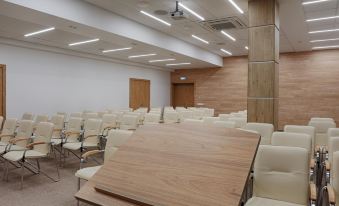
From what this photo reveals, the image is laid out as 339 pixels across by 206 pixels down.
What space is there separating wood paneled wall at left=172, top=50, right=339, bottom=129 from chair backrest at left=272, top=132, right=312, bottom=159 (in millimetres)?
10034

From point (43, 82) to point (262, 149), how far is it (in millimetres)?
9552

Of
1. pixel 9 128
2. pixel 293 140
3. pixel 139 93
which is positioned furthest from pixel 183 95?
pixel 293 140

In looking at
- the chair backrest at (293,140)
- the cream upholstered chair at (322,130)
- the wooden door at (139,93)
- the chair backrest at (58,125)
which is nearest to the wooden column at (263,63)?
the cream upholstered chair at (322,130)

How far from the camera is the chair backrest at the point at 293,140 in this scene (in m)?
3.34

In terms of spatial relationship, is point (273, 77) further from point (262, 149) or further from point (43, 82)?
point (43, 82)

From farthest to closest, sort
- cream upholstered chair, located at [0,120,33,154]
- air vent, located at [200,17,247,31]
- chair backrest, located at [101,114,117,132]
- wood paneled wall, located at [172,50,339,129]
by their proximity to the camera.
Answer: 1. wood paneled wall, located at [172,50,339,129]
2. air vent, located at [200,17,247,31]
3. chair backrest, located at [101,114,117,132]
4. cream upholstered chair, located at [0,120,33,154]

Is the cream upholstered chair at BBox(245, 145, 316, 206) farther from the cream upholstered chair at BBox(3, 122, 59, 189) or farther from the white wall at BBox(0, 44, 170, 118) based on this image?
the white wall at BBox(0, 44, 170, 118)

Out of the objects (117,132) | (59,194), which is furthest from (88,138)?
(117,132)

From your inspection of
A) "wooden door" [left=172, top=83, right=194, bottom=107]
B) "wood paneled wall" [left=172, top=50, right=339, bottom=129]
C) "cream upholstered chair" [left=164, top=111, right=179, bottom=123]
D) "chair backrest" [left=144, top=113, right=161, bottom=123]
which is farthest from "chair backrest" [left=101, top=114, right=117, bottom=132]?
"wooden door" [left=172, top=83, right=194, bottom=107]

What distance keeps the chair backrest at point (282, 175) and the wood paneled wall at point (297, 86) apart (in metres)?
11.2

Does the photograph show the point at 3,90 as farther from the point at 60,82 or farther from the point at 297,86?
the point at 297,86

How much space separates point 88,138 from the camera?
18.4ft

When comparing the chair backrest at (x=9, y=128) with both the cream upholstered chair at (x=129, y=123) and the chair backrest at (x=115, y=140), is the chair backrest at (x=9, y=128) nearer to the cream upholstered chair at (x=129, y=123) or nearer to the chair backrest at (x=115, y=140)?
the cream upholstered chair at (x=129, y=123)

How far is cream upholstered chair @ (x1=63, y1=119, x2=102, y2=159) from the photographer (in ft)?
17.0
